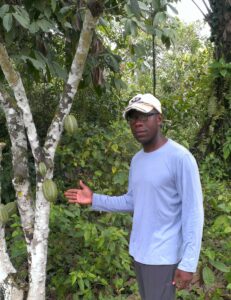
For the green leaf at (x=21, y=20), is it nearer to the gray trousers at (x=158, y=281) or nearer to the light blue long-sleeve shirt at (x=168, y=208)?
the light blue long-sleeve shirt at (x=168, y=208)

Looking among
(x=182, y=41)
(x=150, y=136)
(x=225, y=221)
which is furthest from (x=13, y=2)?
(x=182, y=41)

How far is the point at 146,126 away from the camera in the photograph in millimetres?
1686

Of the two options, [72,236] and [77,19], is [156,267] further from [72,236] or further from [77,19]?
[77,19]

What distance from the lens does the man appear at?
5.22 feet

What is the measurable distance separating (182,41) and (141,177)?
1187cm

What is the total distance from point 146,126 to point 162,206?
0.34 metres

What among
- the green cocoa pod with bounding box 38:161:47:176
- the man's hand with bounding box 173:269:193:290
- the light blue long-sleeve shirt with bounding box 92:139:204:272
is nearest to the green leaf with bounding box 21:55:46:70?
the green cocoa pod with bounding box 38:161:47:176

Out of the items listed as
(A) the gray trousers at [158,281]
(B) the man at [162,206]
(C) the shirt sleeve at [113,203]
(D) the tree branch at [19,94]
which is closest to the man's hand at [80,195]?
(C) the shirt sleeve at [113,203]

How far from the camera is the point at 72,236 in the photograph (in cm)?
269

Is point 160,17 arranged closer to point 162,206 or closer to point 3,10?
point 3,10

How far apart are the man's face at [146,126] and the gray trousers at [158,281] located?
1.76ft

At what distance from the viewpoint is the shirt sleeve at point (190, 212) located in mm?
1572

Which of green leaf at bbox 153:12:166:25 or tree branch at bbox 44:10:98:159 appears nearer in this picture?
tree branch at bbox 44:10:98:159

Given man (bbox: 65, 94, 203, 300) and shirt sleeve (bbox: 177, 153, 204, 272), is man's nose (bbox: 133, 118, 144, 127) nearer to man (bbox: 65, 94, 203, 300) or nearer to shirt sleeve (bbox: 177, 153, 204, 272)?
man (bbox: 65, 94, 203, 300)
